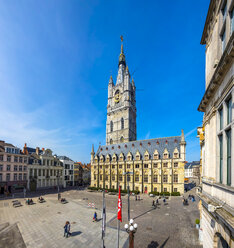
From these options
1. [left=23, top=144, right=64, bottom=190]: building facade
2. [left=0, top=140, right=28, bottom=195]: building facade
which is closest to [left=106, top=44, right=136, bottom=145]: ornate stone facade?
[left=23, top=144, right=64, bottom=190]: building facade

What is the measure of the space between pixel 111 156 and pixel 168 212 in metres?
34.1

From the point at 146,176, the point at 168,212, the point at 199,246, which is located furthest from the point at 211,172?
the point at 146,176

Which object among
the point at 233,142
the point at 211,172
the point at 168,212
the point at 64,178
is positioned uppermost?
the point at 233,142

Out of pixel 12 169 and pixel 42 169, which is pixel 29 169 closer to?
Result: pixel 42 169

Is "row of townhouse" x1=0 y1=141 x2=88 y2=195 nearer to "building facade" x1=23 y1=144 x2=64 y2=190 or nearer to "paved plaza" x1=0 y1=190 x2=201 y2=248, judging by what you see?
"building facade" x1=23 y1=144 x2=64 y2=190

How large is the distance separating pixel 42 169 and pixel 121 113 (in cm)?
4408

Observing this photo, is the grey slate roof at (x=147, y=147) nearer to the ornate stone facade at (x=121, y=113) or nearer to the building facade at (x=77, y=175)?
the ornate stone facade at (x=121, y=113)

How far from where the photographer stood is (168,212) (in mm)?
25531

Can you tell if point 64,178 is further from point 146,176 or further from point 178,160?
point 178,160

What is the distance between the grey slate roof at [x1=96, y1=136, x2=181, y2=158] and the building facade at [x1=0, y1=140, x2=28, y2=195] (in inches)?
1093

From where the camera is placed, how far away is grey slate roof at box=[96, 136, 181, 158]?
151ft

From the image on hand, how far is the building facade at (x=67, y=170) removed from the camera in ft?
208

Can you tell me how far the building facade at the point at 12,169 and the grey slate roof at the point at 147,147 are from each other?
91.0 ft

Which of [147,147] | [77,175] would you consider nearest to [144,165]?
[147,147]
